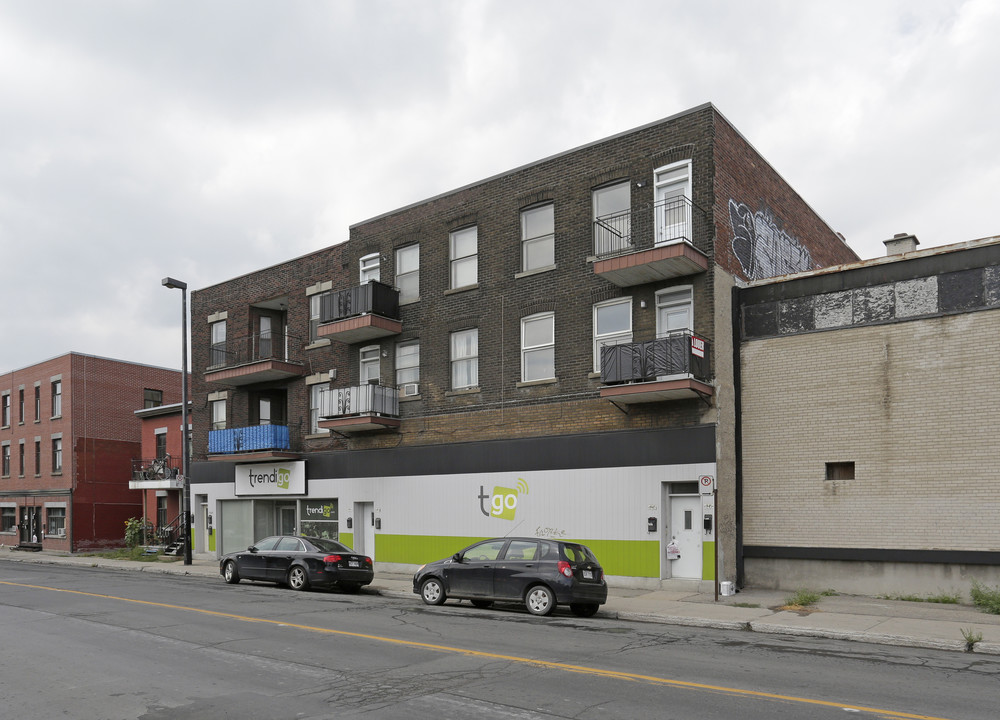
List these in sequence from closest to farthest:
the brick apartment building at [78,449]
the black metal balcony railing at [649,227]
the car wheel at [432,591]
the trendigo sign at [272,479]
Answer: the car wheel at [432,591], the black metal balcony railing at [649,227], the trendigo sign at [272,479], the brick apartment building at [78,449]

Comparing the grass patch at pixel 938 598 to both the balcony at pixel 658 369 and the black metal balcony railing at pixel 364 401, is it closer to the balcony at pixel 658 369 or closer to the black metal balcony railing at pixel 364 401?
the balcony at pixel 658 369

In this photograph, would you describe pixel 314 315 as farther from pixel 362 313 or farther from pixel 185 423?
pixel 185 423

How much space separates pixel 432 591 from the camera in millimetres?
17219

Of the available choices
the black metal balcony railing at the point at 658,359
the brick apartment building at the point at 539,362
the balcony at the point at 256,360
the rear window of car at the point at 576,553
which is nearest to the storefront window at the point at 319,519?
the brick apartment building at the point at 539,362

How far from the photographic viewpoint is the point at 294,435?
29047 millimetres

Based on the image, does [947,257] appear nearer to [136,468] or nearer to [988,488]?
[988,488]

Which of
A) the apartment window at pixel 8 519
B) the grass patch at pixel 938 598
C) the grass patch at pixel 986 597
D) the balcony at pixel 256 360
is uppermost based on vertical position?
the balcony at pixel 256 360

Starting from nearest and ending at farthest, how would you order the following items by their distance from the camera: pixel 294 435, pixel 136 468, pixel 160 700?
pixel 160 700 < pixel 294 435 < pixel 136 468

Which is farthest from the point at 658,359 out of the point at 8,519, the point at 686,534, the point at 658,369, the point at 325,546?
the point at 8,519

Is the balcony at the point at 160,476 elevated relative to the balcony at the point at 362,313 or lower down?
lower down

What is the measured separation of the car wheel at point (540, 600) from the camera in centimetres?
1541

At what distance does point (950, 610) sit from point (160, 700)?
13664 millimetres

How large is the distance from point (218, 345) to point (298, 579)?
1432cm

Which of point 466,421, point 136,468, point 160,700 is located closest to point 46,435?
point 136,468
